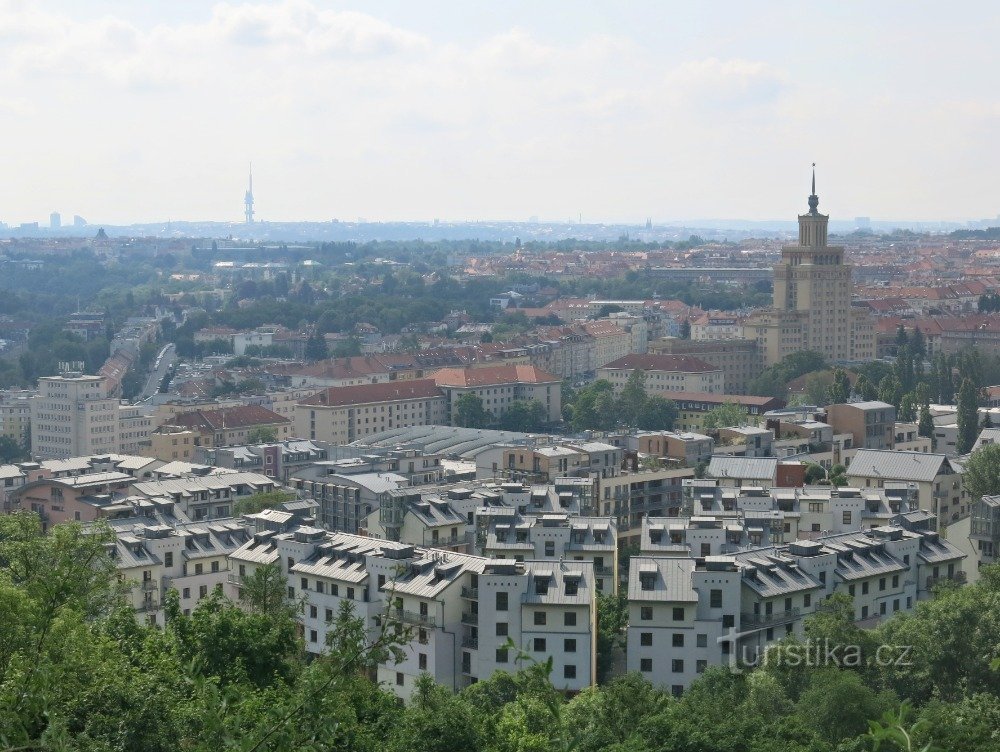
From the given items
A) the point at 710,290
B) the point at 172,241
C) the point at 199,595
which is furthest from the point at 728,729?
the point at 172,241

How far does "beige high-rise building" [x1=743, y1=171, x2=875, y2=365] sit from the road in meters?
21.7

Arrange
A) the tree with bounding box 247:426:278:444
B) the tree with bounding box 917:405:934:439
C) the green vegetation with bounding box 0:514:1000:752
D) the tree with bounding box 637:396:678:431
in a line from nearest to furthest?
the green vegetation with bounding box 0:514:1000:752 < the tree with bounding box 917:405:934:439 < the tree with bounding box 247:426:278:444 < the tree with bounding box 637:396:678:431

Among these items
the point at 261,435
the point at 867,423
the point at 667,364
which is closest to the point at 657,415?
the point at 667,364

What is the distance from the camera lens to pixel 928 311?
2938 inches

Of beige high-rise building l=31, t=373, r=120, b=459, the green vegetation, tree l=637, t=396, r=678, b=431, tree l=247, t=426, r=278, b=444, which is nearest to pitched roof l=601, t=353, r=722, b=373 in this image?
tree l=637, t=396, r=678, b=431

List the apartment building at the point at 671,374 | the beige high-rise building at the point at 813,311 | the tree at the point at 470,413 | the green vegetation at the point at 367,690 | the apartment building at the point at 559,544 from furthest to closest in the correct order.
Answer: the beige high-rise building at the point at 813,311
the apartment building at the point at 671,374
the tree at the point at 470,413
the apartment building at the point at 559,544
the green vegetation at the point at 367,690

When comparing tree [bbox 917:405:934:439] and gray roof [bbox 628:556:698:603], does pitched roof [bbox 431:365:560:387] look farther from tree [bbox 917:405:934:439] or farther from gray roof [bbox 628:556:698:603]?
gray roof [bbox 628:556:698:603]

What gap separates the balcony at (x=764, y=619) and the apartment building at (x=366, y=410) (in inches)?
1090

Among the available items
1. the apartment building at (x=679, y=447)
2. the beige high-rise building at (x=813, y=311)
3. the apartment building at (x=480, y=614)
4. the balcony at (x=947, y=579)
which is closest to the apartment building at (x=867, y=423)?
the apartment building at (x=679, y=447)

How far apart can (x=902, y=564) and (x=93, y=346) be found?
55657mm

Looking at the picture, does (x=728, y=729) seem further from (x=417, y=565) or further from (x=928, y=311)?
(x=928, y=311)

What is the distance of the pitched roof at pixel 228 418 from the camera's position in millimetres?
43344

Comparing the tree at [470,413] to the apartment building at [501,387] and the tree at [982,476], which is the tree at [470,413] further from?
the tree at [982,476]

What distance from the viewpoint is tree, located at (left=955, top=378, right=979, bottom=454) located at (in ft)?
129
